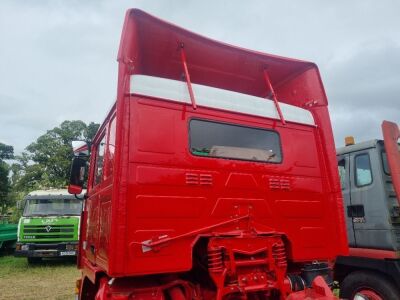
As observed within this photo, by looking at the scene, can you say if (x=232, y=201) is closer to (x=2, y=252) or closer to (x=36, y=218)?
(x=36, y=218)

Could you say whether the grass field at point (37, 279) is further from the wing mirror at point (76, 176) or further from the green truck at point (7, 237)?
the wing mirror at point (76, 176)

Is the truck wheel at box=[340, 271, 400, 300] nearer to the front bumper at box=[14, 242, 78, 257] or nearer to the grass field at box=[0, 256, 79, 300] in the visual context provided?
the grass field at box=[0, 256, 79, 300]

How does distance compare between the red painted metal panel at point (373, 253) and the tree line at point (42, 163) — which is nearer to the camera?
the red painted metal panel at point (373, 253)

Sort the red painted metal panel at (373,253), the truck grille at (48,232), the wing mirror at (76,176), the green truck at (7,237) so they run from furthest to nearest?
the green truck at (7,237) < the truck grille at (48,232) < the wing mirror at (76,176) < the red painted metal panel at (373,253)

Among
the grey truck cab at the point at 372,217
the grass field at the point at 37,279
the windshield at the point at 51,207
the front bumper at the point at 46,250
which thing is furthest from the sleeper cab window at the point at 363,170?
the windshield at the point at 51,207

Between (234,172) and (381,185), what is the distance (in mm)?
2582

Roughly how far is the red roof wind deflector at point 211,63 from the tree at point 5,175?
26.5 metres

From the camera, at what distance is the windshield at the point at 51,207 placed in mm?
11828

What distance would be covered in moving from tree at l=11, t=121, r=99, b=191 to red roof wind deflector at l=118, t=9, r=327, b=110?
25.3 m

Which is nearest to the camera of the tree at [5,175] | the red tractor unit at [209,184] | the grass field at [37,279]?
the red tractor unit at [209,184]

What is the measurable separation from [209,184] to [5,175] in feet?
90.8

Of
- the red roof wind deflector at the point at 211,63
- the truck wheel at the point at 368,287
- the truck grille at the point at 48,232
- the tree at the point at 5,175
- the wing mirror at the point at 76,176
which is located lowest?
the truck wheel at the point at 368,287

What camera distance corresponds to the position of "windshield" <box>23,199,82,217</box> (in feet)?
38.8

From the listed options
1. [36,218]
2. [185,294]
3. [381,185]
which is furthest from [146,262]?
[36,218]
